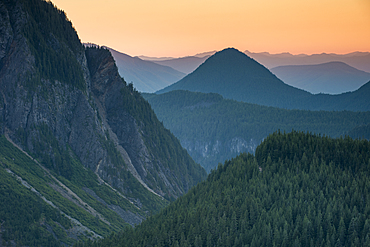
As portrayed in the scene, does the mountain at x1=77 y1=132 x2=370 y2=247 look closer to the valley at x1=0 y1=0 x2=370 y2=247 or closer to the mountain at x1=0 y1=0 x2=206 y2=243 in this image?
the valley at x1=0 y1=0 x2=370 y2=247

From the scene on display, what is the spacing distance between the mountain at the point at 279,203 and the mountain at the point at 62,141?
19.2 m

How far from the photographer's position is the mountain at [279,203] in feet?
324

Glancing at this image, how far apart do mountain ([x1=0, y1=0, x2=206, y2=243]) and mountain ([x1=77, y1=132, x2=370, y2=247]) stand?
1919cm

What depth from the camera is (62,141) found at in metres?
162

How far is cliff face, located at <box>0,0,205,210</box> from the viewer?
152m

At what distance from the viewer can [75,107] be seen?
171750 millimetres

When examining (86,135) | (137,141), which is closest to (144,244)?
(86,135)

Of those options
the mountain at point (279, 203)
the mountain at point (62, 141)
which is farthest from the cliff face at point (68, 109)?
the mountain at point (279, 203)

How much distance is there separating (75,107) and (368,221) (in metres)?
111

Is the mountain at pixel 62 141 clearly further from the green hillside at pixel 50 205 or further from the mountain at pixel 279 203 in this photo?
the mountain at pixel 279 203

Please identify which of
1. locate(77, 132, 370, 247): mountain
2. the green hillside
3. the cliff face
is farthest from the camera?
the cliff face

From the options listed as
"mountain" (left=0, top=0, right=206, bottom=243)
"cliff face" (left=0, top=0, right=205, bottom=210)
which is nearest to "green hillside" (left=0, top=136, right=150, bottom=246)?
"mountain" (left=0, top=0, right=206, bottom=243)

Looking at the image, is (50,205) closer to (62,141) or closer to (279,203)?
(62,141)

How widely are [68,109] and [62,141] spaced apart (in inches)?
510
